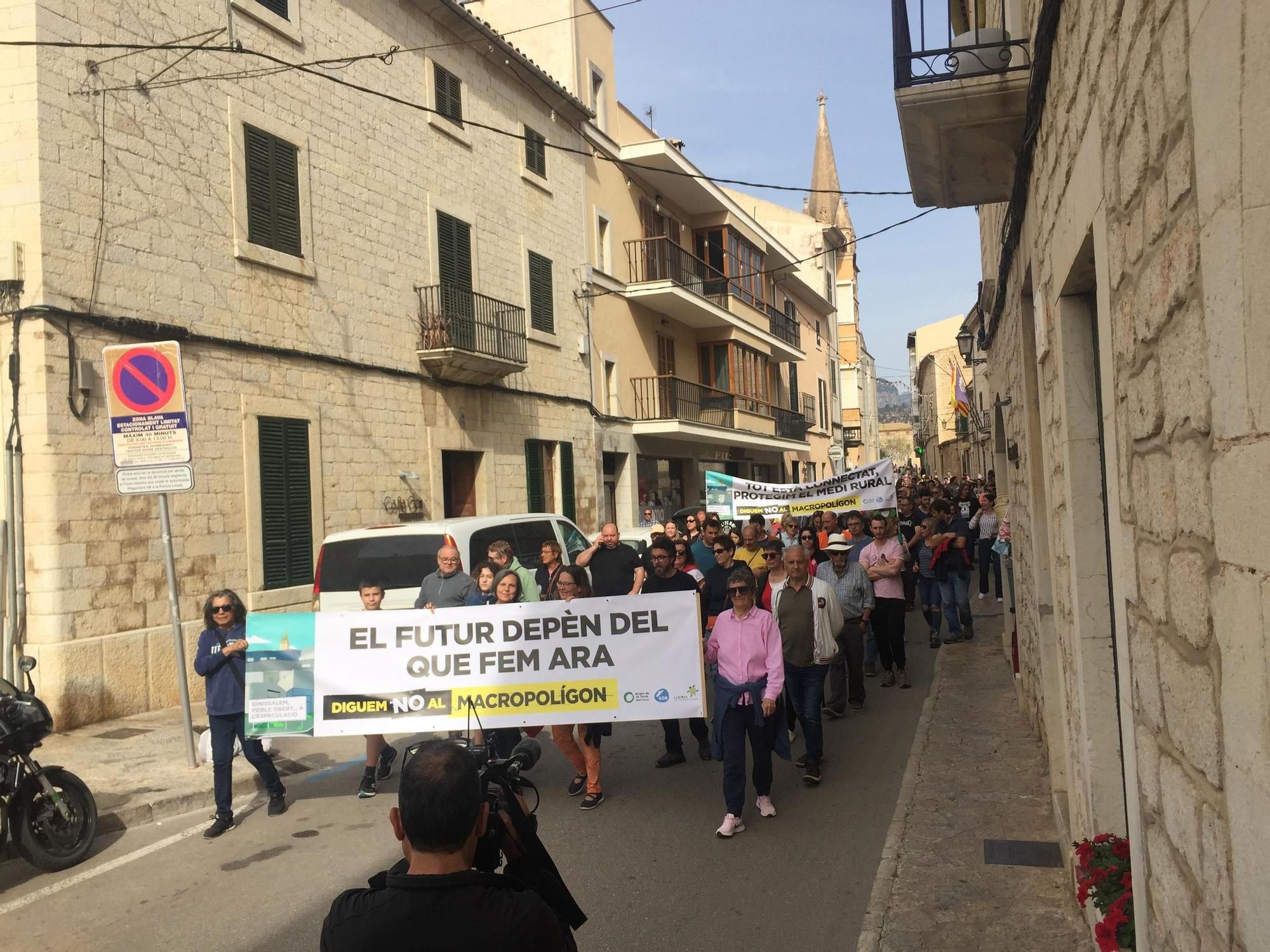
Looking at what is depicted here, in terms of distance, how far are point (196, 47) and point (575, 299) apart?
1185cm

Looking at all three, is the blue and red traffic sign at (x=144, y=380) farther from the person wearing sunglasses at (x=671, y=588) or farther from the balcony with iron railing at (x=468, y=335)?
the balcony with iron railing at (x=468, y=335)

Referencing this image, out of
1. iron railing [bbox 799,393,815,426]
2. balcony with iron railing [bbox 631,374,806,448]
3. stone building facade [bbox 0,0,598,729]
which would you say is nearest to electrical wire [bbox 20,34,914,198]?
stone building facade [bbox 0,0,598,729]

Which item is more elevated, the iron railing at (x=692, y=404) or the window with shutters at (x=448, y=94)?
the window with shutters at (x=448, y=94)

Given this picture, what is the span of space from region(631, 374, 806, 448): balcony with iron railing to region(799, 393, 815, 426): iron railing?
563 centimetres

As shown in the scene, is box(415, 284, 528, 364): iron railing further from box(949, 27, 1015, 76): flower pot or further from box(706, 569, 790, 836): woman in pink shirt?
box(949, 27, 1015, 76): flower pot

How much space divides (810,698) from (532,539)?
5.10 meters

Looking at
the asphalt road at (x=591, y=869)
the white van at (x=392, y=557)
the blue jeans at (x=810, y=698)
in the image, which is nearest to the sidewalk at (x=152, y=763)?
the asphalt road at (x=591, y=869)

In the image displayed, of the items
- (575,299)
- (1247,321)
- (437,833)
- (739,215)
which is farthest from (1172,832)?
(739,215)

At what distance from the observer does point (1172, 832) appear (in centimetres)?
246

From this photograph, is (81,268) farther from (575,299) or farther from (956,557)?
(575,299)

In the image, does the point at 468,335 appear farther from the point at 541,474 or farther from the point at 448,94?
the point at 448,94

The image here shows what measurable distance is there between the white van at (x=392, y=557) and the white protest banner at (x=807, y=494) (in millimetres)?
6039

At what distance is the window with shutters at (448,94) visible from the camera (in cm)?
1733

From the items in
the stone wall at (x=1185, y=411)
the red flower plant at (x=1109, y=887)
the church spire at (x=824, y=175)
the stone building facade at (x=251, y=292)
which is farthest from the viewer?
the church spire at (x=824, y=175)
